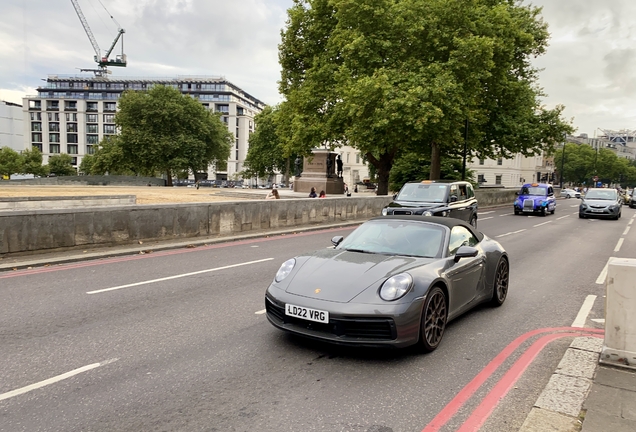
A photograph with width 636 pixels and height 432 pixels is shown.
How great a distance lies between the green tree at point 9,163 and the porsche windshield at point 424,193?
96665mm

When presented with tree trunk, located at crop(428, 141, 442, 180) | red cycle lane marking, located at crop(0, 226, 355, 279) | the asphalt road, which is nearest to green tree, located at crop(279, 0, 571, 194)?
tree trunk, located at crop(428, 141, 442, 180)

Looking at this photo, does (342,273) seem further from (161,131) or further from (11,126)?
(11,126)

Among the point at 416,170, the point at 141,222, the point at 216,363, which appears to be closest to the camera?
the point at 216,363

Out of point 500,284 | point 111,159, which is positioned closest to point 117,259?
point 500,284

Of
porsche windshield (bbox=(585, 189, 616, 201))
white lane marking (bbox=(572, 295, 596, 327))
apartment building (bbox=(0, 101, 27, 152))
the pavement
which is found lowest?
white lane marking (bbox=(572, 295, 596, 327))

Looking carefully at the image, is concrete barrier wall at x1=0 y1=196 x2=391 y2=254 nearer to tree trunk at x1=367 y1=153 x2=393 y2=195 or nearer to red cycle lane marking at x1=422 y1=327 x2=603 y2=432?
red cycle lane marking at x1=422 y1=327 x2=603 y2=432

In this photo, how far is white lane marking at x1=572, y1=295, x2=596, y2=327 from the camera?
5824 millimetres

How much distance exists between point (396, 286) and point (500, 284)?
117 inches

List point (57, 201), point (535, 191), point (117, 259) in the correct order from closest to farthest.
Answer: point (117, 259) < point (57, 201) < point (535, 191)

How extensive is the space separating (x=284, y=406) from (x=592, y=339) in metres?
3.63

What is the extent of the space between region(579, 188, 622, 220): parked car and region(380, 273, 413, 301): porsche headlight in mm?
23675

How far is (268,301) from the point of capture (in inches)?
187

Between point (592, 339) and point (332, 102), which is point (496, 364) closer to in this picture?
point (592, 339)

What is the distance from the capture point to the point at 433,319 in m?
4.67
